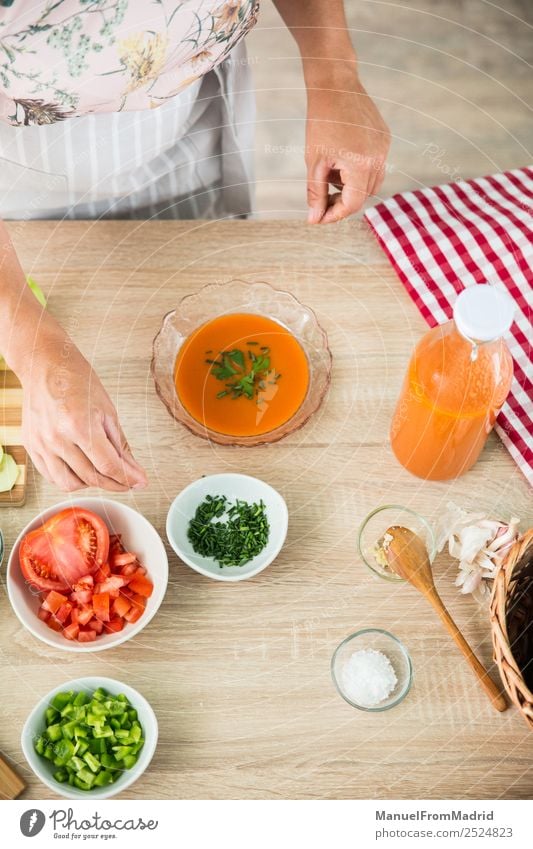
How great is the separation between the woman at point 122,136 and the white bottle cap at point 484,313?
0.24 m

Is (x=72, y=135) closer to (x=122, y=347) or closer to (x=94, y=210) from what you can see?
(x=94, y=210)

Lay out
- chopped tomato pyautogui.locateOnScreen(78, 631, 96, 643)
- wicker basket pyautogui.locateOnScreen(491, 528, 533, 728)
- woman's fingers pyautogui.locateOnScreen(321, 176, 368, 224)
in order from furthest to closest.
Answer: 1. woman's fingers pyautogui.locateOnScreen(321, 176, 368, 224)
2. chopped tomato pyautogui.locateOnScreen(78, 631, 96, 643)
3. wicker basket pyautogui.locateOnScreen(491, 528, 533, 728)

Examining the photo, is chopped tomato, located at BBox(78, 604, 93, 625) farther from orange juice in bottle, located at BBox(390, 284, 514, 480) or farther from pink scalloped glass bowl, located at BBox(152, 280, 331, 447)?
orange juice in bottle, located at BBox(390, 284, 514, 480)

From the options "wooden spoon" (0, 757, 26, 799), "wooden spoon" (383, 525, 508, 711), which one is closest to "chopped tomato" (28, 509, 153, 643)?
"wooden spoon" (0, 757, 26, 799)

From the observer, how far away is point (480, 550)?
0.81 m

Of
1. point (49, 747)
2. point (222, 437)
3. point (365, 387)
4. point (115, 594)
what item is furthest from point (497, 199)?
point (49, 747)

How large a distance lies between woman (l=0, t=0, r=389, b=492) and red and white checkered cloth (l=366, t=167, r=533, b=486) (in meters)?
0.08

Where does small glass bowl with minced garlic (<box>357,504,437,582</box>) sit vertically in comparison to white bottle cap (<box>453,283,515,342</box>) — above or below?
below

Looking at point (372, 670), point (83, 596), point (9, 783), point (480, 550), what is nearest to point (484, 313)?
point (480, 550)

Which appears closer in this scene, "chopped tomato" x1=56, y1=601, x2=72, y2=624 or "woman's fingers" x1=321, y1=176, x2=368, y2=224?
"chopped tomato" x1=56, y1=601, x2=72, y2=624

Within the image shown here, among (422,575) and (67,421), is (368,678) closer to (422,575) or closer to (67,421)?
(422,575)

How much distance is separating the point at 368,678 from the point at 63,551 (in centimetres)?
32

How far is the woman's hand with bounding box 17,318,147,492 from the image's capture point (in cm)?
75
